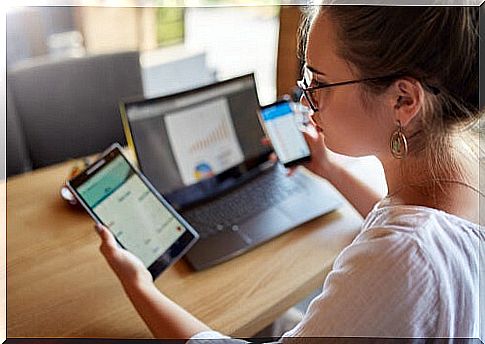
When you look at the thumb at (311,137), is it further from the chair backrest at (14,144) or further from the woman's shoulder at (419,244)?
the chair backrest at (14,144)

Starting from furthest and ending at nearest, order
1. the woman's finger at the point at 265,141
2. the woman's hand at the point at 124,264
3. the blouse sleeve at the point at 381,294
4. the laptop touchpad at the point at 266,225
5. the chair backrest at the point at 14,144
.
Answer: the chair backrest at the point at 14,144
the woman's finger at the point at 265,141
the laptop touchpad at the point at 266,225
the woman's hand at the point at 124,264
the blouse sleeve at the point at 381,294

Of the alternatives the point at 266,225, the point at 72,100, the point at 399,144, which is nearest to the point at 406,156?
the point at 399,144

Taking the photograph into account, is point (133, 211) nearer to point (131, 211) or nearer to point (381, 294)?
point (131, 211)

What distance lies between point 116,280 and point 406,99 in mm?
511

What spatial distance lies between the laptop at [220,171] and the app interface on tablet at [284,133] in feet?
0.13

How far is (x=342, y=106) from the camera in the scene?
2.43 feet

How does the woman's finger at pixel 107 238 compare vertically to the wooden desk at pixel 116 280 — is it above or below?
above

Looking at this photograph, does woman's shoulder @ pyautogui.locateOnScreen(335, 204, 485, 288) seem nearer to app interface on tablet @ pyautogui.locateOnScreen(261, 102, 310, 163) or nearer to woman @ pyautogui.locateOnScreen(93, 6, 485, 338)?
woman @ pyautogui.locateOnScreen(93, 6, 485, 338)

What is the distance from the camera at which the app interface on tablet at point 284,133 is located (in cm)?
114

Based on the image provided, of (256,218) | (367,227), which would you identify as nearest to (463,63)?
(367,227)

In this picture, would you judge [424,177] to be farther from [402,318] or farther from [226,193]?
[226,193]

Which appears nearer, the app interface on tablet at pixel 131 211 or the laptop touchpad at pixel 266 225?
the app interface on tablet at pixel 131 211

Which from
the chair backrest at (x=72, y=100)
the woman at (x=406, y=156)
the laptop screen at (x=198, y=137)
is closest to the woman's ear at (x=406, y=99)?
the woman at (x=406, y=156)

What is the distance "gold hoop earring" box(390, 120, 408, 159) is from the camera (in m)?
0.71
